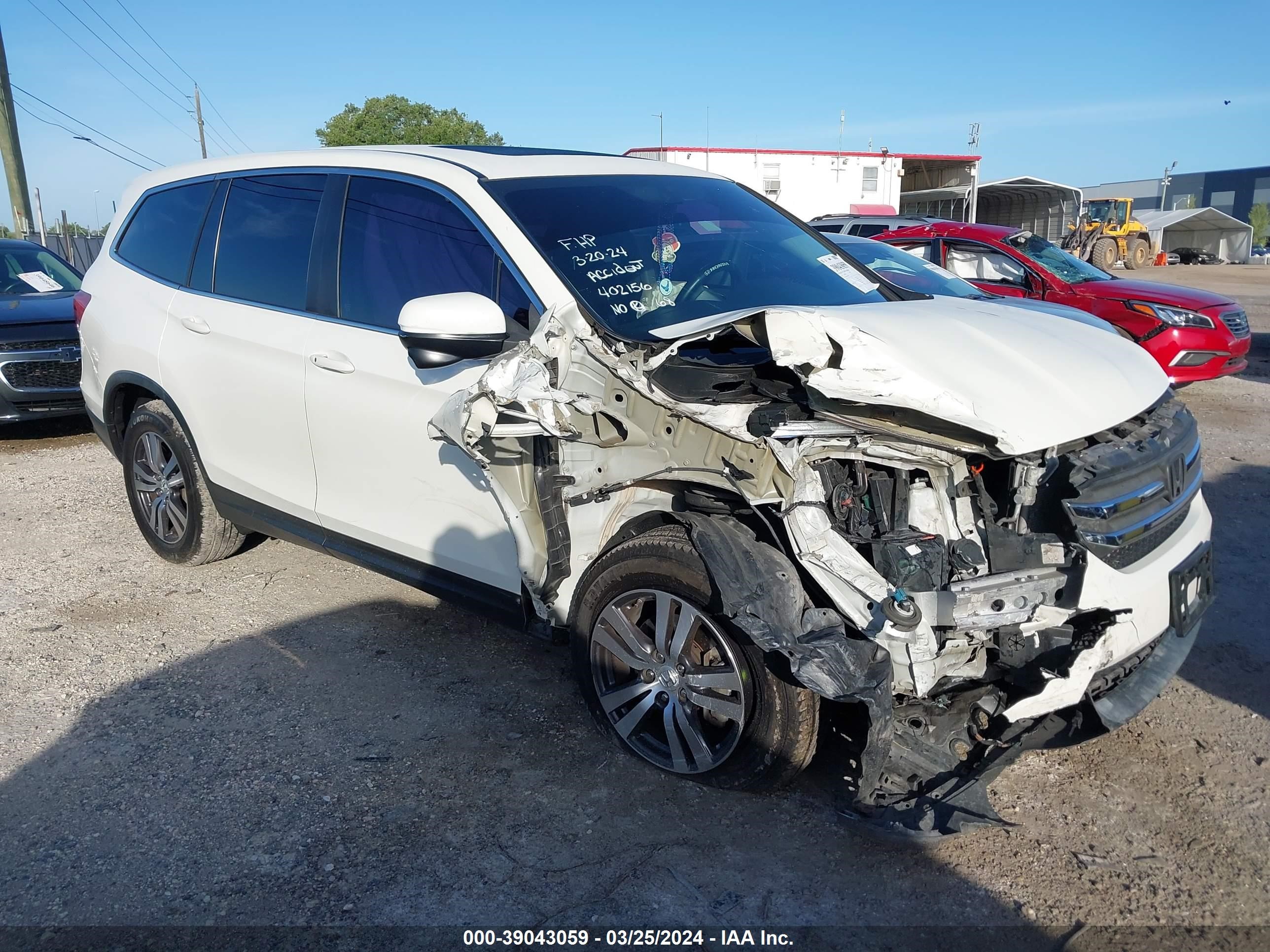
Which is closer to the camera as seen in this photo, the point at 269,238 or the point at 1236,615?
the point at 269,238

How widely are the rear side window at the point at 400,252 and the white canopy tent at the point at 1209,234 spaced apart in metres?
59.4

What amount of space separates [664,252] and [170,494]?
9.96ft

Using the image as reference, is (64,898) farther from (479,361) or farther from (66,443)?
(66,443)

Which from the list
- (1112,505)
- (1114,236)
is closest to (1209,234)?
(1114,236)

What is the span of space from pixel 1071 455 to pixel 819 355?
0.77 metres

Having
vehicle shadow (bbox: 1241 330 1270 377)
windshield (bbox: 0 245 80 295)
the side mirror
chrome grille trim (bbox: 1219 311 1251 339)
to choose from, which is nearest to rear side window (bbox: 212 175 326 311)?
the side mirror

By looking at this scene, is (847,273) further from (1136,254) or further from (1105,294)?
(1136,254)

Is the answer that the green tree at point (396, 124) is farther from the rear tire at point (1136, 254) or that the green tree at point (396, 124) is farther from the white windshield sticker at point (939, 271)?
the white windshield sticker at point (939, 271)

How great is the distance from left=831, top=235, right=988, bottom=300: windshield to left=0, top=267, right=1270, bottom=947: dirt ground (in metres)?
2.68

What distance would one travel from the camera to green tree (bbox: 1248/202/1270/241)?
7306cm

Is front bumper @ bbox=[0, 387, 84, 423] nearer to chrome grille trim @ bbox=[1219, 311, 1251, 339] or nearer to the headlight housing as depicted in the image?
the headlight housing

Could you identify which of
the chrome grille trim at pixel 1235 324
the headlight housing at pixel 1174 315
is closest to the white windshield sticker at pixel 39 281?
the headlight housing at pixel 1174 315

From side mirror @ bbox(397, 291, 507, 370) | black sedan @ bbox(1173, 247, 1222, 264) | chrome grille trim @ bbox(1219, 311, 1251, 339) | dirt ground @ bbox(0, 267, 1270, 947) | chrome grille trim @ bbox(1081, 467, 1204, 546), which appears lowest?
black sedan @ bbox(1173, 247, 1222, 264)

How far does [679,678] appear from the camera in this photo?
3.01m
